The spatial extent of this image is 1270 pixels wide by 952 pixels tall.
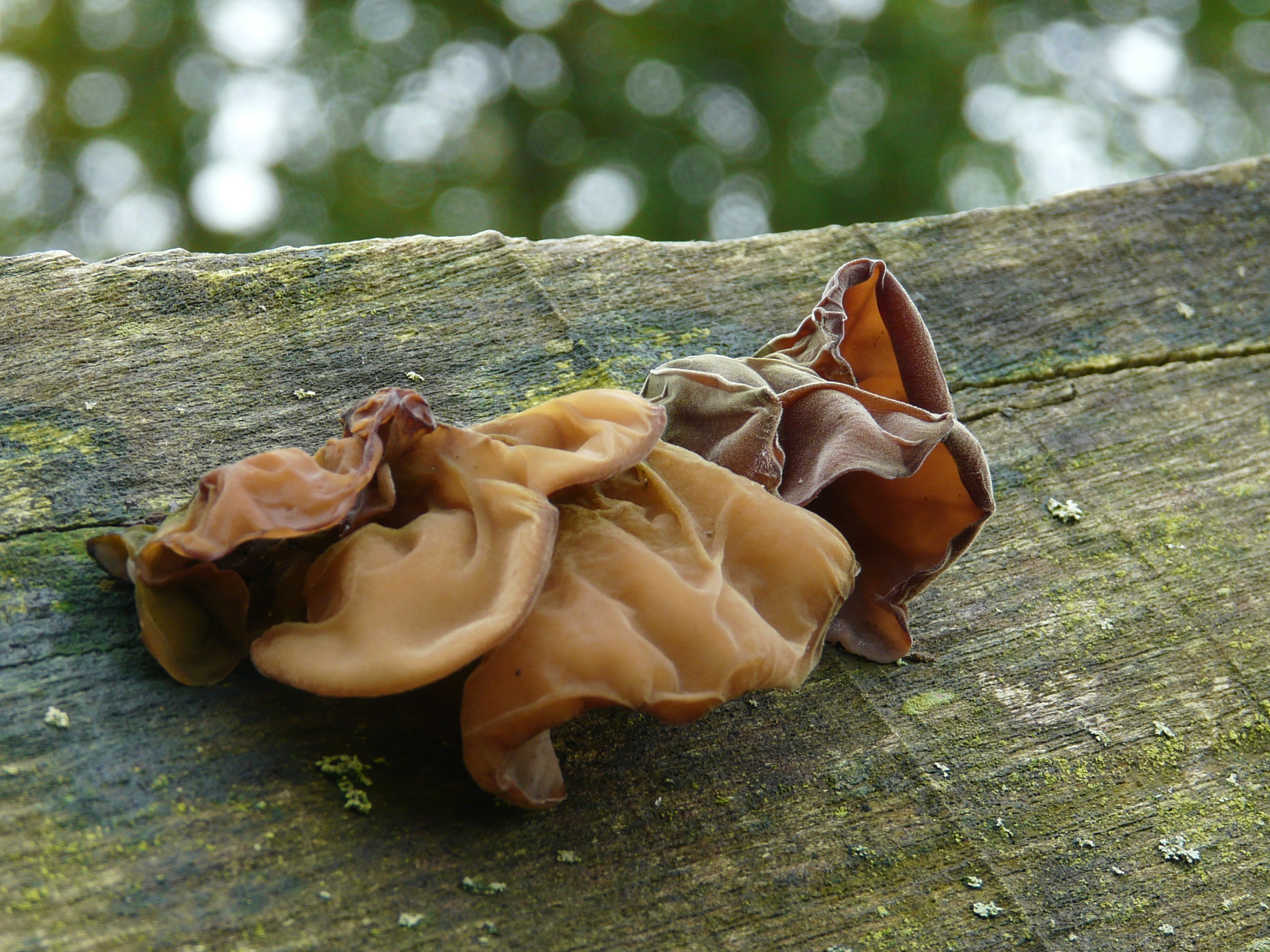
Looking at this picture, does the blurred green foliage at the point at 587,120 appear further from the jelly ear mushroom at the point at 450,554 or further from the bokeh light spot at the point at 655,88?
the jelly ear mushroom at the point at 450,554

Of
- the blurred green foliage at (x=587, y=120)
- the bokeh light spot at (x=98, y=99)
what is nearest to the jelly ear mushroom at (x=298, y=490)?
the blurred green foliage at (x=587, y=120)

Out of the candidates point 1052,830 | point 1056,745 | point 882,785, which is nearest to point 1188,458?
point 1056,745

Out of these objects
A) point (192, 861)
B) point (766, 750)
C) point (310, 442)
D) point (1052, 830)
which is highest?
point (310, 442)

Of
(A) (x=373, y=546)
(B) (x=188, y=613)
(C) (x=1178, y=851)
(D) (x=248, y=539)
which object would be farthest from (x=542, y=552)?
(C) (x=1178, y=851)

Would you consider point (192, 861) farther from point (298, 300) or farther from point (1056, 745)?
point (1056, 745)

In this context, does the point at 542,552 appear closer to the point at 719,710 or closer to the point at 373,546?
the point at 373,546

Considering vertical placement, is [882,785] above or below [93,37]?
below

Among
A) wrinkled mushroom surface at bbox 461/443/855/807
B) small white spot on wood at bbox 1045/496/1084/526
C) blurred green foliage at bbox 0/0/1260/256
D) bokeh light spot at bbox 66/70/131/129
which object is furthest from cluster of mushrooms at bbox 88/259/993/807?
bokeh light spot at bbox 66/70/131/129
